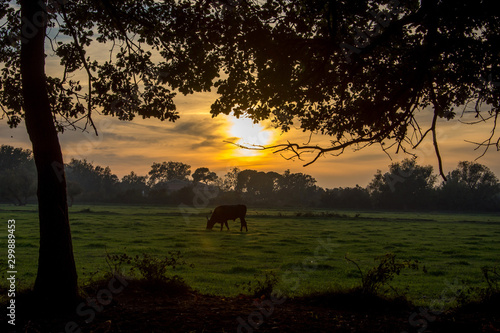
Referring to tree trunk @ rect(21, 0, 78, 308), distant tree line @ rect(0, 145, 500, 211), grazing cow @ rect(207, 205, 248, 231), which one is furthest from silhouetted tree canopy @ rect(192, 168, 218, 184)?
tree trunk @ rect(21, 0, 78, 308)

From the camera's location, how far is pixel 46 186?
7641mm

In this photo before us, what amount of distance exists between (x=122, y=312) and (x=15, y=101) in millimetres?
7559

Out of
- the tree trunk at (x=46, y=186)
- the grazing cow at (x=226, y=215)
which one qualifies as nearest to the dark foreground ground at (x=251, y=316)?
the tree trunk at (x=46, y=186)

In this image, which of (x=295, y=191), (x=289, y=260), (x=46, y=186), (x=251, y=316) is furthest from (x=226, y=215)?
(x=295, y=191)

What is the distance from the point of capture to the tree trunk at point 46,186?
751 centimetres

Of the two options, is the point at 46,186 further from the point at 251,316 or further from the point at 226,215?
the point at 226,215

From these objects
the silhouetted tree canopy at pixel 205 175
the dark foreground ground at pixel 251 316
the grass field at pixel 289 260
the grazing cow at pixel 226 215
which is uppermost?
the silhouetted tree canopy at pixel 205 175

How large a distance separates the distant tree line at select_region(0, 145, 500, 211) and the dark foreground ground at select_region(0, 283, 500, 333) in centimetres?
6318

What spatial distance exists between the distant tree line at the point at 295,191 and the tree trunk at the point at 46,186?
215 ft

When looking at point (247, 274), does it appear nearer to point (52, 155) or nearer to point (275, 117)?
point (275, 117)

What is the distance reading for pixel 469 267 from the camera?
58.6 feet

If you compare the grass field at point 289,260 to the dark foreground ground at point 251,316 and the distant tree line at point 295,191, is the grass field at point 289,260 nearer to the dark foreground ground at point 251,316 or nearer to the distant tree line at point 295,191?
the dark foreground ground at point 251,316

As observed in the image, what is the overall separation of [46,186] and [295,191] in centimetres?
12157

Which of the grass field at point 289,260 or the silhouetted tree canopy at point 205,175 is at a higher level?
the silhouetted tree canopy at point 205,175
